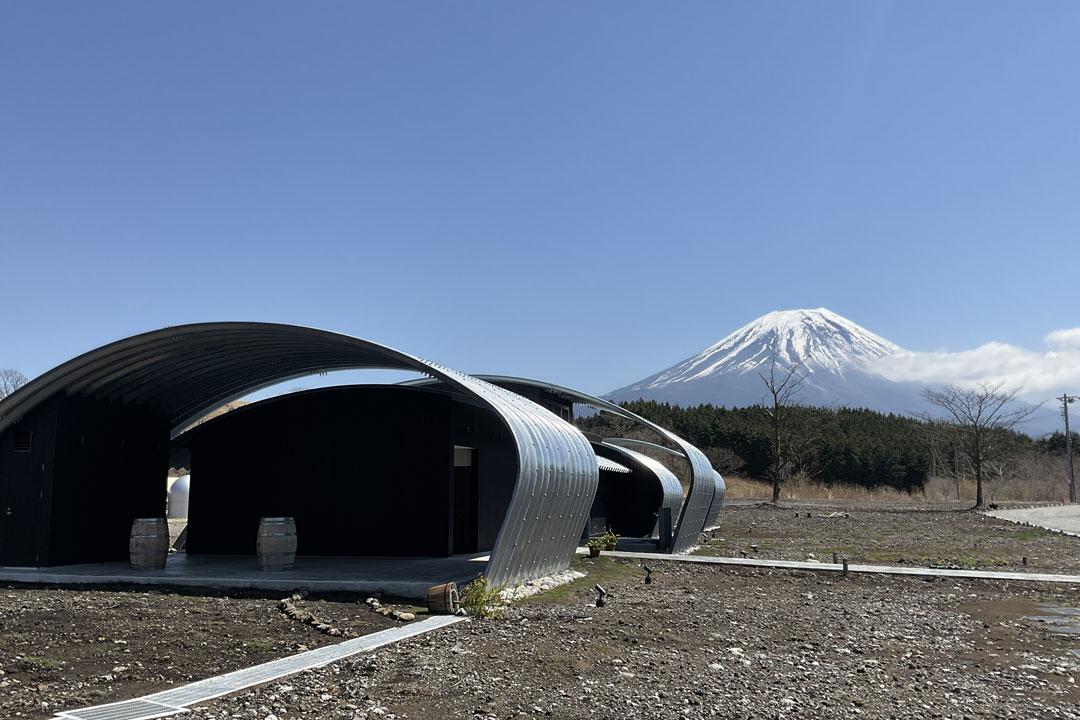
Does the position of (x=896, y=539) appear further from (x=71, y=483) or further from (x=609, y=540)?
(x=71, y=483)

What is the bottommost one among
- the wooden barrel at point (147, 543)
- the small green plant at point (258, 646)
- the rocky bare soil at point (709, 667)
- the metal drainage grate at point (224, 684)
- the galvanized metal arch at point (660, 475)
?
the rocky bare soil at point (709, 667)

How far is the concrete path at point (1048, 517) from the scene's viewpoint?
28609 mm

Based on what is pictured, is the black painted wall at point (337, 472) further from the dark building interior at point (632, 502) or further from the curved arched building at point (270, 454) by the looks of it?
the dark building interior at point (632, 502)

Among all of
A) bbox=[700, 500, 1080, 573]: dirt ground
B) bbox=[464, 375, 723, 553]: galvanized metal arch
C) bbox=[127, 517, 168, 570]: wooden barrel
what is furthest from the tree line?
bbox=[127, 517, 168, 570]: wooden barrel

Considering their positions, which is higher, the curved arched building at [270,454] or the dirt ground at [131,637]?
the curved arched building at [270,454]

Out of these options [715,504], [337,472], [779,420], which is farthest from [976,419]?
[337,472]

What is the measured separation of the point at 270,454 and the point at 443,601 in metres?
8.77

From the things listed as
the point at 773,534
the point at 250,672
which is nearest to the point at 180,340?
the point at 250,672

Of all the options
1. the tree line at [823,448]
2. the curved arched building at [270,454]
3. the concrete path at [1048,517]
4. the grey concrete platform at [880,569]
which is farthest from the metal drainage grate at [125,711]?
the tree line at [823,448]

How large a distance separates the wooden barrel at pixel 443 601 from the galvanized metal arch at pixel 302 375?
937 mm

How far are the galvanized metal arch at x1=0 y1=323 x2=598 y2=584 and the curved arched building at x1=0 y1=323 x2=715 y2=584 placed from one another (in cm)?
5

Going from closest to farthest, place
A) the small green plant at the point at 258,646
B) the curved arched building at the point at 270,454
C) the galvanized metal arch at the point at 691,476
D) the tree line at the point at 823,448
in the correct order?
the small green plant at the point at 258,646 → the curved arched building at the point at 270,454 → the galvanized metal arch at the point at 691,476 → the tree line at the point at 823,448

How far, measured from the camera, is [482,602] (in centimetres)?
1057

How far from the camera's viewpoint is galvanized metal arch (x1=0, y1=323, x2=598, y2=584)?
12945 mm
